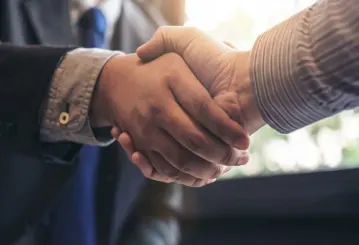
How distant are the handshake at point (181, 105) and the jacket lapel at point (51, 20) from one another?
20 cm

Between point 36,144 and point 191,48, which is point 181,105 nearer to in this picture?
point 191,48

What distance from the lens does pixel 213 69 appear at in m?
0.70

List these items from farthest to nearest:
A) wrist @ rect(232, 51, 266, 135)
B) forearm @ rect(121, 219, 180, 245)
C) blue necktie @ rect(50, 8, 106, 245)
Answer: forearm @ rect(121, 219, 180, 245)
blue necktie @ rect(50, 8, 106, 245)
wrist @ rect(232, 51, 266, 135)

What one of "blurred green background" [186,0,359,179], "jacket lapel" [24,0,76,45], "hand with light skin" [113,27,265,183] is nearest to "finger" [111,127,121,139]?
"hand with light skin" [113,27,265,183]

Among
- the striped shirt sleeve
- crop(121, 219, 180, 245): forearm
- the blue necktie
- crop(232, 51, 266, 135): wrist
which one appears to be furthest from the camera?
crop(121, 219, 180, 245): forearm

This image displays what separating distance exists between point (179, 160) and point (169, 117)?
58 mm

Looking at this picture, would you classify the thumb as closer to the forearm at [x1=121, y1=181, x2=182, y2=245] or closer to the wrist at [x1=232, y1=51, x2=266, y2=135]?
the wrist at [x1=232, y1=51, x2=266, y2=135]

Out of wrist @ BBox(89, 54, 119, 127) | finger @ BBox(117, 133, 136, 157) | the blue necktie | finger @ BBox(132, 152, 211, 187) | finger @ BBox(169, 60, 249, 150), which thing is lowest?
the blue necktie

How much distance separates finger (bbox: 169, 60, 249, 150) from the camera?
25.9 inches

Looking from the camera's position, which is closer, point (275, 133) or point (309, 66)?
point (309, 66)

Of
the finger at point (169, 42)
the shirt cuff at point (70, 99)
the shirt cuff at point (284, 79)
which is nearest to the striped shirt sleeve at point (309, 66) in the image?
the shirt cuff at point (284, 79)

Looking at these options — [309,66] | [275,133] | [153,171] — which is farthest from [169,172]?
[275,133]

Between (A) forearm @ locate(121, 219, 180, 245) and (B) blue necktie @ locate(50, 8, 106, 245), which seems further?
(A) forearm @ locate(121, 219, 180, 245)

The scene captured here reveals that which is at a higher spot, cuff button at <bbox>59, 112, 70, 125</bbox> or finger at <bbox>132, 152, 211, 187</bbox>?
cuff button at <bbox>59, 112, 70, 125</bbox>
